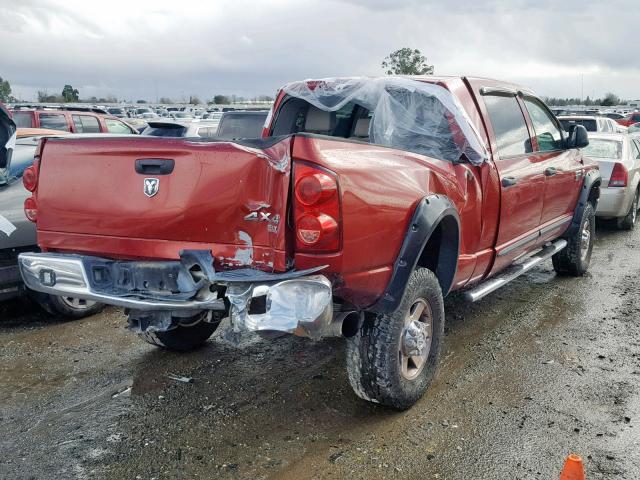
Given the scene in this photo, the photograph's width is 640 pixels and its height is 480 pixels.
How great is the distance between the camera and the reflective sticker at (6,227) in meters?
5.02

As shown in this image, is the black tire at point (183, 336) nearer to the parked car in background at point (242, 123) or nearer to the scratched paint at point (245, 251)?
the scratched paint at point (245, 251)

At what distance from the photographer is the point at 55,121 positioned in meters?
13.3

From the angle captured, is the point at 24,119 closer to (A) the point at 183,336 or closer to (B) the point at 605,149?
(A) the point at 183,336

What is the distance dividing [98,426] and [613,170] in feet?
27.0

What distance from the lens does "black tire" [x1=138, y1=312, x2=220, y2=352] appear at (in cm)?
459

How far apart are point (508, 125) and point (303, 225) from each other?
8.66 feet

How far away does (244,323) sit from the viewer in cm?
293

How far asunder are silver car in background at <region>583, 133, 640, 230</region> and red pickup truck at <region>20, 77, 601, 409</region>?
18.3 feet

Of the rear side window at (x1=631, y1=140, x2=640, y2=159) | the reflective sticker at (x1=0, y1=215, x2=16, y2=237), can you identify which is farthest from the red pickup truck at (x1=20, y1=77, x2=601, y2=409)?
the rear side window at (x1=631, y1=140, x2=640, y2=159)

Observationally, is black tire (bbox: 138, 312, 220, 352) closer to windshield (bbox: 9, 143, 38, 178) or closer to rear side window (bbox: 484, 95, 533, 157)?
windshield (bbox: 9, 143, 38, 178)

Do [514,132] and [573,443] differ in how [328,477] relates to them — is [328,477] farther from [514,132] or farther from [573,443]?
[514,132]

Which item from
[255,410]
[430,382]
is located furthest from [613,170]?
[255,410]

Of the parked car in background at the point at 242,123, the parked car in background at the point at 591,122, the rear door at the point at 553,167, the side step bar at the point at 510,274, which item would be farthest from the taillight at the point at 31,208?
the parked car in background at the point at 591,122

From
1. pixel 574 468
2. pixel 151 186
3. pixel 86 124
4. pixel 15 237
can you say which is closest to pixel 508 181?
pixel 574 468
